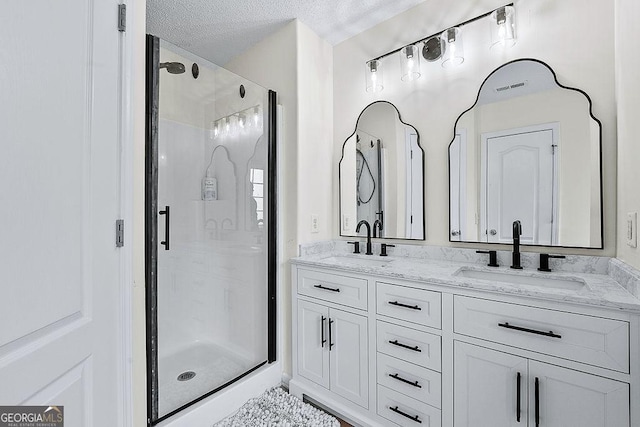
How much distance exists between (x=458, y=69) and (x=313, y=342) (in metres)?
1.96

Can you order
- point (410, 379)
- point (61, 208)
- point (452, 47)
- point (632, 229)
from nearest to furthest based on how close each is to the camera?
1. point (61, 208)
2. point (632, 229)
3. point (410, 379)
4. point (452, 47)

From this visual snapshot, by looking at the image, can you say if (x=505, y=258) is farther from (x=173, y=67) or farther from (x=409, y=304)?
(x=173, y=67)

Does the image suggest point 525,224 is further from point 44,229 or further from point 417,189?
point 44,229

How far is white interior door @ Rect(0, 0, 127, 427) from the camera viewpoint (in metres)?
0.67

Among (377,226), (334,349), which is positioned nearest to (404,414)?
(334,349)

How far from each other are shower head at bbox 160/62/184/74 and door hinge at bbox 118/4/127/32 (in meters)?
0.41

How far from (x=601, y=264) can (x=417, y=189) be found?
1.00 metres

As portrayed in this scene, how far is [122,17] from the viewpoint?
1065 mm

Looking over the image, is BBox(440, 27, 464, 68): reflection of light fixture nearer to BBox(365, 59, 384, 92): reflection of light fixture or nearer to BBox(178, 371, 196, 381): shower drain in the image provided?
BBox(365, 59, 384, 92): reflection of light fixture

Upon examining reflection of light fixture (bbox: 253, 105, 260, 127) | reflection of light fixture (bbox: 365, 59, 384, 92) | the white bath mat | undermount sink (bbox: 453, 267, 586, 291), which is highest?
reflection of light fixture (bbox: 365, 59, 384, 92)

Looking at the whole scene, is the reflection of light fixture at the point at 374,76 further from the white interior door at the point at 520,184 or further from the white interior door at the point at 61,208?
the white interior door at the point at 61,208

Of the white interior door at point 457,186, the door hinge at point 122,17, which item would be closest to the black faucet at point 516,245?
the white interior door at point 457,186

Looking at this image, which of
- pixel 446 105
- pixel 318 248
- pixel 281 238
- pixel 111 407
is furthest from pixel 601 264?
pixel 111 407

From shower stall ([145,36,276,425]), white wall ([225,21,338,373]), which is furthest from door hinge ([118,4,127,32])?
white wall ([225,21,338,373])
